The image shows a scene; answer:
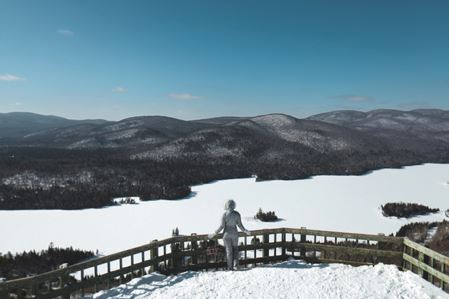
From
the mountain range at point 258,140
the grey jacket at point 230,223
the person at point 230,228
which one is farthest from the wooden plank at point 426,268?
the mountain range at point 258,140

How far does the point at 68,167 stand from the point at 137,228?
22.2 meters

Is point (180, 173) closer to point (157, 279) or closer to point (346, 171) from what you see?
point (346, 171)

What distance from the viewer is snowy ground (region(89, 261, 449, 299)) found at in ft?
21.6

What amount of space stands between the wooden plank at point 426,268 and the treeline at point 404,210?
9602mm

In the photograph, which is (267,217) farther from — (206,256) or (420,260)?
(420,260)

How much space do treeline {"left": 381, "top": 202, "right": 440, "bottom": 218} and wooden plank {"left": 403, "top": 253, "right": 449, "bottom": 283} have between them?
31.5 feet

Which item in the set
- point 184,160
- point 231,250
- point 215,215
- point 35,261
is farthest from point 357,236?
point 184,160

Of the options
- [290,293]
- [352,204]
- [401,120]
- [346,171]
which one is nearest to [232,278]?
[290,293]

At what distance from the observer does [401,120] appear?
360ft

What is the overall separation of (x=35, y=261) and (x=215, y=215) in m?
8.42

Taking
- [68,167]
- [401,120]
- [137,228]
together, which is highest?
[401,120]

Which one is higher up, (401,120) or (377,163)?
(401,120)

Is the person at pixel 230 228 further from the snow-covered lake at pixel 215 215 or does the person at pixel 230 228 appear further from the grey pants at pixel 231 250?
the snow-covered lake at pixel 215 215

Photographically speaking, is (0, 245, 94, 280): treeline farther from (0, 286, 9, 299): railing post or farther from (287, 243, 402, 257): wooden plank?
(287, 243, 402, 257): wooden plank
